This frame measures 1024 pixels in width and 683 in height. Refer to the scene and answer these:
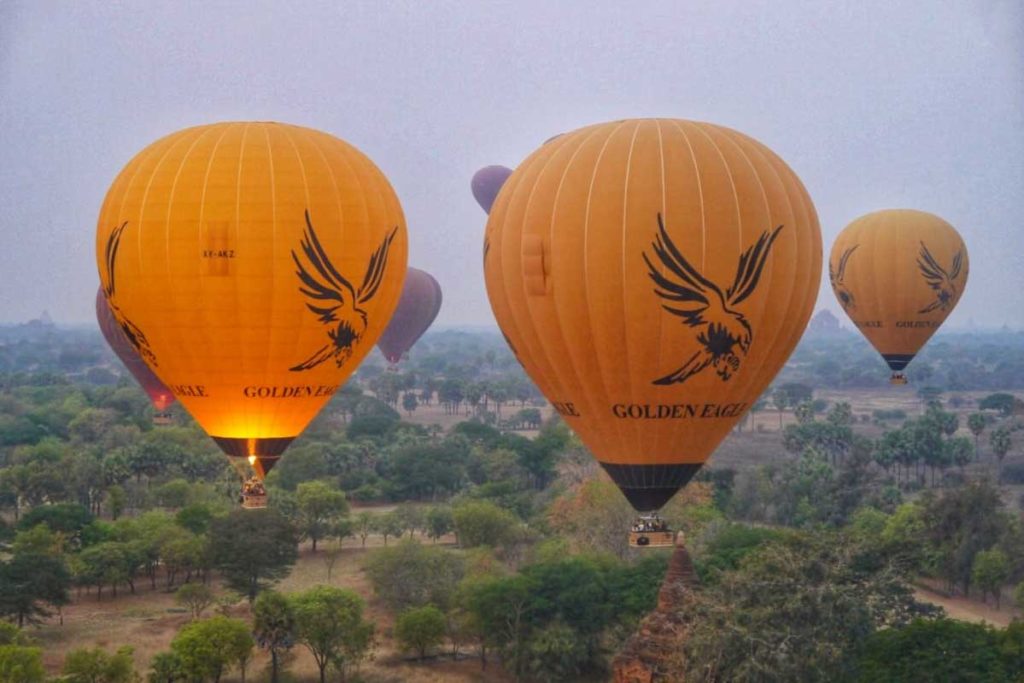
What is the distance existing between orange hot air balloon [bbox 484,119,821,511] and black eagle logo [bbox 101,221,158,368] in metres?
6.65

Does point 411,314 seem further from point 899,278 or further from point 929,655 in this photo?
point 929,655

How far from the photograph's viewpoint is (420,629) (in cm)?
3550

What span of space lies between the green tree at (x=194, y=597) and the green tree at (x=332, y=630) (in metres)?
5.06

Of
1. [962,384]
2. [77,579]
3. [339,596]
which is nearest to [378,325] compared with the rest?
[339,596]

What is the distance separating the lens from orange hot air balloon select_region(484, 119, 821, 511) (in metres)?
19.0

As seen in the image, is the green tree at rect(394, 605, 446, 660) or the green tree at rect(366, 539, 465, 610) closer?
the green tree at rect(394, 605, 446, 660)

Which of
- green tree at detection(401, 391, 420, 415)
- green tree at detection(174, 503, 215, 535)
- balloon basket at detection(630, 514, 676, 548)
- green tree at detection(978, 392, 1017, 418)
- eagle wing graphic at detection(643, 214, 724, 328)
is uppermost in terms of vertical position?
eagle wing graphic at detection(643, 214, 724, 328)

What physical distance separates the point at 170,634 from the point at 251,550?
3.98 m

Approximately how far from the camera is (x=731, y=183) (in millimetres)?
19203

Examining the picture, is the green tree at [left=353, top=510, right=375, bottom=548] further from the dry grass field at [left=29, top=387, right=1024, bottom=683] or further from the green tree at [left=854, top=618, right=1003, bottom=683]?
the green tree at [left=854, top=618, right=1003, bottom=683]

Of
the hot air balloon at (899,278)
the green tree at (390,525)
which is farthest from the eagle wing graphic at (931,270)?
the green tree at (390,525)

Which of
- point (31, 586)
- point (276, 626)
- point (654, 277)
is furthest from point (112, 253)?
point (31, 586)

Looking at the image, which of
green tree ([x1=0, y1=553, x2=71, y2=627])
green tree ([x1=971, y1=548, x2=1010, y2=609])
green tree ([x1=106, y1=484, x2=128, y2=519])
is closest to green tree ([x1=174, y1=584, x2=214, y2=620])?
green tree ([x1=0, y1=553, x2=71, y2=627])

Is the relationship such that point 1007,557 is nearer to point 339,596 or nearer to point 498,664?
point 498,664
